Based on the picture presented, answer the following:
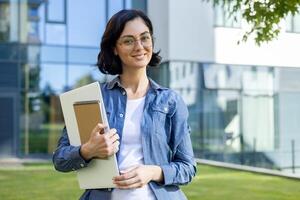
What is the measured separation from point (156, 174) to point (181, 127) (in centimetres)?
20

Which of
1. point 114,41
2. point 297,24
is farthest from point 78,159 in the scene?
point 297,24

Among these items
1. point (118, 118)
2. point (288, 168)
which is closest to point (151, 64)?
point (118, 118)

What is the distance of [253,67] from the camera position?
19.8m

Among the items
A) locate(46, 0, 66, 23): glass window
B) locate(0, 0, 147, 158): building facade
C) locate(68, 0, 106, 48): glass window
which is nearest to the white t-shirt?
locate(0, 0, 147, 158): building facade

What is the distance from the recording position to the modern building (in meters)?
18.8

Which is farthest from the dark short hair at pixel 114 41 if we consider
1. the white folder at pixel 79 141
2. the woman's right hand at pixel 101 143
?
the woman's right hand at pixel 101 143

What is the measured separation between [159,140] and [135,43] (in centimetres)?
35

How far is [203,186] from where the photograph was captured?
10.6 meters

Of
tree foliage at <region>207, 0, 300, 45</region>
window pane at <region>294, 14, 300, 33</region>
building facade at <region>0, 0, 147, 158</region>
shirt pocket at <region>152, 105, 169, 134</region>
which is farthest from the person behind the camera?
building facade at <region>0, 0, 147, 158</region>

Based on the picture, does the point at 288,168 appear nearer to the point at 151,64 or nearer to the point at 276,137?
the point at 276,137

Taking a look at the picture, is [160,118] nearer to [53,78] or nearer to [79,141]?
[79,141]

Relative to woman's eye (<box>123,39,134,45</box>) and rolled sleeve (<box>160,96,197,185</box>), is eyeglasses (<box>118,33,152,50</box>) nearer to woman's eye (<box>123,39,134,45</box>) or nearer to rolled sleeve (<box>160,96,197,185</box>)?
woman's eye (<box>123,39,134,45</box>)

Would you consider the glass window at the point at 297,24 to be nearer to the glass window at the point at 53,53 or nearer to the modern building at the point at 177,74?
the modern building at the point at 177,74

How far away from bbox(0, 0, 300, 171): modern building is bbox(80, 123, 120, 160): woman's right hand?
666 inches
